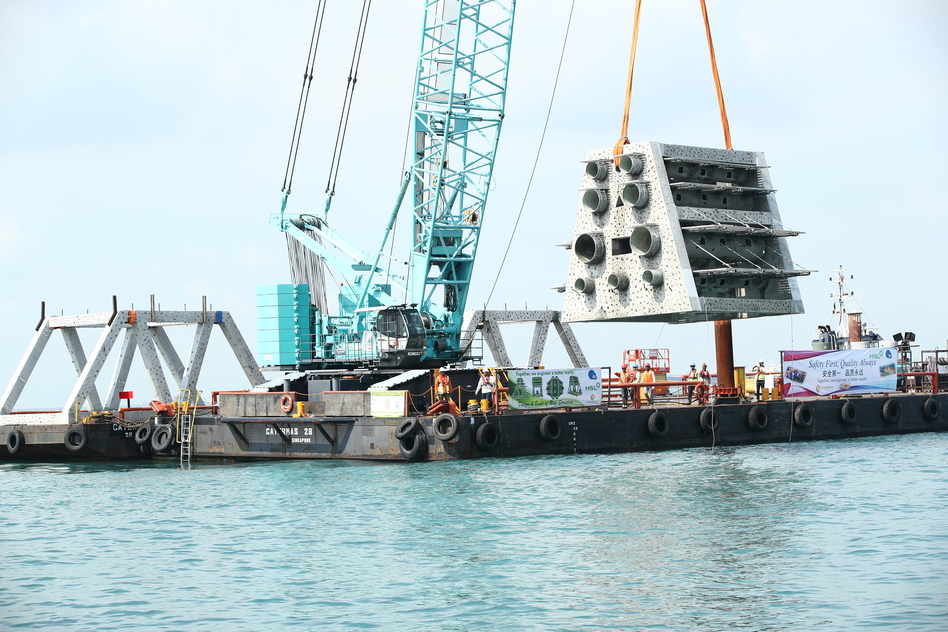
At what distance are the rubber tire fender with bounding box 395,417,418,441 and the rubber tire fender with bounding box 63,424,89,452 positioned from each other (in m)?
13.5

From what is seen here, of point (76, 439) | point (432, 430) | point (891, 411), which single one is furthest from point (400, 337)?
point (891, 411)

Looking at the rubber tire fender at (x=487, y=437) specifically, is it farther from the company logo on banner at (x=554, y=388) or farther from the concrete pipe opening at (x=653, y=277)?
the concrete pipe opening at (x=653, y=277)

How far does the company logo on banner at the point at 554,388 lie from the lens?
34.9 metres

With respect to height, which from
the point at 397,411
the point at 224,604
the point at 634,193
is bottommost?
the point at 224,604

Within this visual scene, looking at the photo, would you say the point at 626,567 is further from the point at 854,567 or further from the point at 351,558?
the point at 351,558

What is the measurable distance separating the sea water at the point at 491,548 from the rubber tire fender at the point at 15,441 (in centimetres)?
867

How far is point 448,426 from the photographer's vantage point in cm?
3259

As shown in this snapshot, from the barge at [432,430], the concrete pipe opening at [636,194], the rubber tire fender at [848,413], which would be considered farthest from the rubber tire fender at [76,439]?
the rubber tire fender at [848,413]

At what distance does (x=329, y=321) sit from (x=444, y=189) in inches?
307

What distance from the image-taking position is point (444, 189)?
44.8m

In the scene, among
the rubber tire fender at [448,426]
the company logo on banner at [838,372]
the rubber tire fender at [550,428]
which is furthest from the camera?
the company logo on banner at [838,372]

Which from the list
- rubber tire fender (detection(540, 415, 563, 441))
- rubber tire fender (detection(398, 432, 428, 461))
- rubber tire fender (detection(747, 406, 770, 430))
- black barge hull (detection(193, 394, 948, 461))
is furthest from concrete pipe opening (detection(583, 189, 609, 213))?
rubber tire fender (detection(747, 406, 770, 430))

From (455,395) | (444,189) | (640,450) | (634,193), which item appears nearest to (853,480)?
(640,450)

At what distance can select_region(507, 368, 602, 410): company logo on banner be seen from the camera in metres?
34.9
